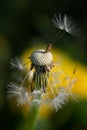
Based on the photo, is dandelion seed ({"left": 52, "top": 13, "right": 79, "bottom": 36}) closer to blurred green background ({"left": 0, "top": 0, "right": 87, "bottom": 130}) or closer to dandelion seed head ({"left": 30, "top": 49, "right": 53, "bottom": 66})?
dandelion seed head ({"left": 30, "top": 49, "right": 53, "bottom": 66})

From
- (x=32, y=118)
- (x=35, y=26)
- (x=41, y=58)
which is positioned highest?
(x=35, y=26)

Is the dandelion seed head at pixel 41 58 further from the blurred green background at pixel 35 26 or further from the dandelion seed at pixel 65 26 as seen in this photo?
the blurred green background at pixel 35 26

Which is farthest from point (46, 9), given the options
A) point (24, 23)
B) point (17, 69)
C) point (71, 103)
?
point (17, 69)

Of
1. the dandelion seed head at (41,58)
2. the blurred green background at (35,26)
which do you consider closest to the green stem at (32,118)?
the dandelion seed head at (41,58)

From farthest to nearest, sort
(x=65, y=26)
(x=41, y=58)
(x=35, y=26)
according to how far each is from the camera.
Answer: (x=35, y=26) → (x=65, y=26) → (x=41, y=58)

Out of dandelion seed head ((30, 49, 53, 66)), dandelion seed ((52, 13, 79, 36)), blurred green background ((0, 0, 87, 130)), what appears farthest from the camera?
blurred green background ((0, 0, 87, 130))

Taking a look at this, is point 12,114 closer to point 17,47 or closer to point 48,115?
point 48,115

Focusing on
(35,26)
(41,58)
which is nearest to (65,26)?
(41,58)

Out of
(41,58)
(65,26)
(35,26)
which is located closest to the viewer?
(41,58)

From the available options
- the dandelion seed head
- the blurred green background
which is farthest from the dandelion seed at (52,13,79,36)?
the blurred green background

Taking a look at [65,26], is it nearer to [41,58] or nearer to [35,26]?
[41,58]

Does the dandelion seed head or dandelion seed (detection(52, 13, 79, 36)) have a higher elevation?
dandelion seed (detection(52, 13, 79, 36))
